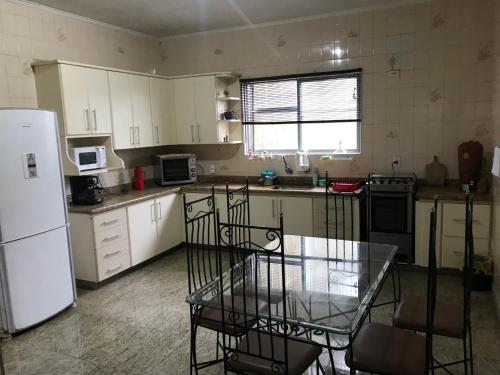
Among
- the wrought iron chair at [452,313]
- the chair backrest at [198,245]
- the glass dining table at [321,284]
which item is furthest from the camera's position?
the chair backrest at [198,245]

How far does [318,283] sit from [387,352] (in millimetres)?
524

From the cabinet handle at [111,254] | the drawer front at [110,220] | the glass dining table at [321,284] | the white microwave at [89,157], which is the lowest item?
the cabinet handle at [111,254]

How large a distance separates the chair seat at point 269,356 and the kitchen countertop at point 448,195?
7.75ft

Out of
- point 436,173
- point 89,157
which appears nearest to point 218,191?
point 89,157

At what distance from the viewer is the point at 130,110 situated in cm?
450

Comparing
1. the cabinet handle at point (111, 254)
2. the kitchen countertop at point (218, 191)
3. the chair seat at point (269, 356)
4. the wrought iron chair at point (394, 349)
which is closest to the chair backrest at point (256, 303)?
the chair seat at point (269, 356)

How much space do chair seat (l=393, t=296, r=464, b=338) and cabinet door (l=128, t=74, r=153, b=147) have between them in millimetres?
3307

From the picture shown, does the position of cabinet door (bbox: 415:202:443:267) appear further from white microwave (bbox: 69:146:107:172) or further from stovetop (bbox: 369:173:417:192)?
white microwave (bbox: 69:146:107:172)

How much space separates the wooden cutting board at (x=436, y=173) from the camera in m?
4.19

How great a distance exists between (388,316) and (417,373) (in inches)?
57.9

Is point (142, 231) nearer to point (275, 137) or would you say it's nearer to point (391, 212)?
point (275, 137)

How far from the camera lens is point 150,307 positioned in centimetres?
356

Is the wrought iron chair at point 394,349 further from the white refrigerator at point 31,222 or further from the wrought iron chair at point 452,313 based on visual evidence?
the white refrigerator at point 31,222

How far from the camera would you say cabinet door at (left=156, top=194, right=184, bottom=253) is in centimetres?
467
